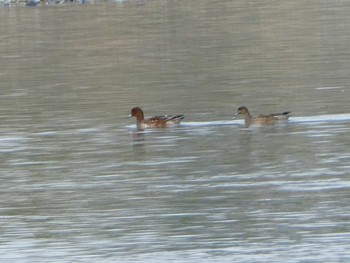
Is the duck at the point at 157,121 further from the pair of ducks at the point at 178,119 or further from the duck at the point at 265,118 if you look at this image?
the duck at the point at 265,118

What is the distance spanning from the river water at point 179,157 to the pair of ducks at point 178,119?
12cm

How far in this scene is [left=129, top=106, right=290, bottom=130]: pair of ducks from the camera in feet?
58.5

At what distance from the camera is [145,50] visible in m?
35.5

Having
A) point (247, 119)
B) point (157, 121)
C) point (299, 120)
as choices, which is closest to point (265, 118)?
point (247, 119)

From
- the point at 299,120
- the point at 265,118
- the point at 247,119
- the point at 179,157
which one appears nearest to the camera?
the point at 179,157

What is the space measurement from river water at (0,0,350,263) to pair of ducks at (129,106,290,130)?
0.41 feet

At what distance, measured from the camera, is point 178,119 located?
18.3 metres

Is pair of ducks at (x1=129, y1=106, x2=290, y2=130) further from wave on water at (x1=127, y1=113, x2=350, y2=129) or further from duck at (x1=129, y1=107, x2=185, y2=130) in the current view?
wave on water at (x1=127, y1=113, x2=350, y2=129)

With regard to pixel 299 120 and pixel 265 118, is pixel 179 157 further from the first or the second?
pixel 299 120

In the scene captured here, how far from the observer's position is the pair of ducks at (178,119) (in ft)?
58.5

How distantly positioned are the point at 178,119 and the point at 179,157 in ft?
9.04

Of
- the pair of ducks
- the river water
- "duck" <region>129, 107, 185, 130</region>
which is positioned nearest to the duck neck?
the pair of ducks

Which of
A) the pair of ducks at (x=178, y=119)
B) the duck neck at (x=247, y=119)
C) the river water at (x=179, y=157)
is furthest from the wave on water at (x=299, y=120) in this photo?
the duck neck at (x=247, y=119)

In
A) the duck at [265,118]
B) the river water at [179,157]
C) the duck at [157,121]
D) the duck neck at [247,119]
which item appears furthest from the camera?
the duck at [157,121]
